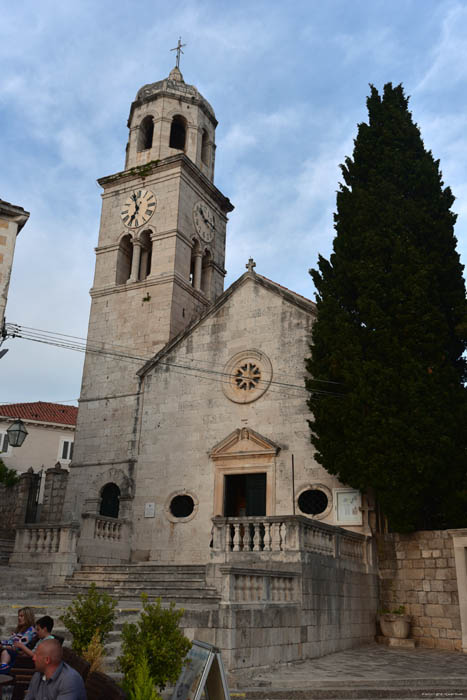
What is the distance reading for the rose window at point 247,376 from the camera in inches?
762

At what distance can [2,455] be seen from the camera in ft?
126

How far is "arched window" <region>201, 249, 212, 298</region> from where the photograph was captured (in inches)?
1016

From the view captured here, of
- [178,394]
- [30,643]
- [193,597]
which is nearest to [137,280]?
[178,394]

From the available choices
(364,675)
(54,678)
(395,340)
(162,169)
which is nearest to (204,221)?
(162,169)

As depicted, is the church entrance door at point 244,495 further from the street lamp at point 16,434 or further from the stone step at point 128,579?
the street lamp at point 16,434

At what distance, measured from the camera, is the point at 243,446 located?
734 inches

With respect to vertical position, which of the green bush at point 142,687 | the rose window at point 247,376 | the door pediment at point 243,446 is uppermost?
the rose window at point 247,376

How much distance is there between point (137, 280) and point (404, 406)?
40.6ft

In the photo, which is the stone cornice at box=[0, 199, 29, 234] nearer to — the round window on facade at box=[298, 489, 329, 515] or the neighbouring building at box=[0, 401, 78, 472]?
the round window on facade at box=[298, 489, 329, 515]

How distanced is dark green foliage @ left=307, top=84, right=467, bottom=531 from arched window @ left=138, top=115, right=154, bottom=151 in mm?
10901

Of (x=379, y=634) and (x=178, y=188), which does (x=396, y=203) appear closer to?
(x=178, y=188)

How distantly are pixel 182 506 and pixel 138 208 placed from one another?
12327 mm

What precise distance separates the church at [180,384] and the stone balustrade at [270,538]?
25 centimetres

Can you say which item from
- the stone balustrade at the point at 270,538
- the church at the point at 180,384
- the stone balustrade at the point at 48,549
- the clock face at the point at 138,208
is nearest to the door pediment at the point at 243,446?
the church at the point at 180,384
